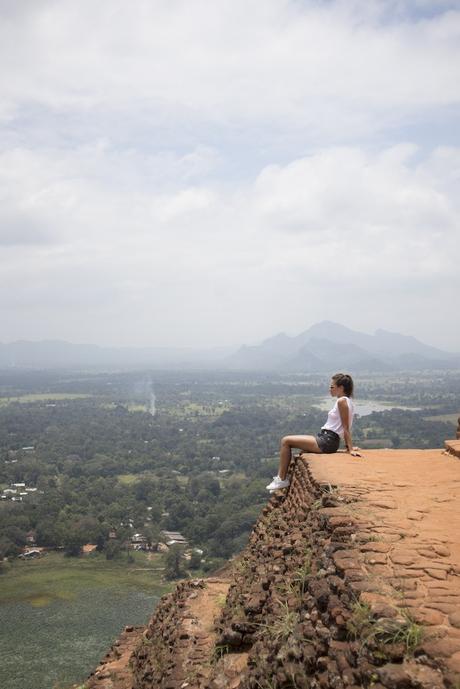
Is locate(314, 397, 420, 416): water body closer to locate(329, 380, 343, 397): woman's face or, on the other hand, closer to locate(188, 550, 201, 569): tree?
locate(188, 550, 201, 569): tree

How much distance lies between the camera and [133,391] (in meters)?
174

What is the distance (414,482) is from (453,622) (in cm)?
319

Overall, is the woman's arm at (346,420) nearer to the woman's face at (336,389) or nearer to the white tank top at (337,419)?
the white tank top at (337,419)

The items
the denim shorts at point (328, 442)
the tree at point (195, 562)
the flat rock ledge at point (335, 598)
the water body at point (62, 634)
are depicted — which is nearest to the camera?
the flat rock ledge at point (335, 598)

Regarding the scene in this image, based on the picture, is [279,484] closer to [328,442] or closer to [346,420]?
[328,442]

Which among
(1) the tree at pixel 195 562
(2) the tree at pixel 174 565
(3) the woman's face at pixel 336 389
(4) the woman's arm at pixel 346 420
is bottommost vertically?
(1) the tree at pixel 195 562

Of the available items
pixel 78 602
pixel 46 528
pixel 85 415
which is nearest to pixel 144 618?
pixel 78 602

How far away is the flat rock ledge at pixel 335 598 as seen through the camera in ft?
12.6

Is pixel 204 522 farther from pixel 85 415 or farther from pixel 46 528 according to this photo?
pixel 85 415

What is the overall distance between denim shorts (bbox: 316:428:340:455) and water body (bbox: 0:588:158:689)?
17322 millimetres

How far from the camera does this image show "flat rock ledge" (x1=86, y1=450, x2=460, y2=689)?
3.86 metres

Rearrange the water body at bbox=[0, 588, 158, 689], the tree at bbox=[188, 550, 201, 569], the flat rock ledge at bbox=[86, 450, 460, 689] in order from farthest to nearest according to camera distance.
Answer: the tree at bbox=[188, 550, 201, 569] < the water body at bbox=[0, 588, 158, 689] < the flat rock ledge at bbox=[86, 450, 460, 689]

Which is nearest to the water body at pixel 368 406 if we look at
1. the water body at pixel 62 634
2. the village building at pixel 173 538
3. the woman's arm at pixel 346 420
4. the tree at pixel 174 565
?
the village building at pixel 173 538

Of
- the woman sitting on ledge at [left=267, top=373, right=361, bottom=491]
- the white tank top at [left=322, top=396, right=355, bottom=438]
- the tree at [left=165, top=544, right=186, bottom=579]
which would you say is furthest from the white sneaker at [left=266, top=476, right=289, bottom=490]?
the tree at [left=165, top=544, right=186, bottom=579]
